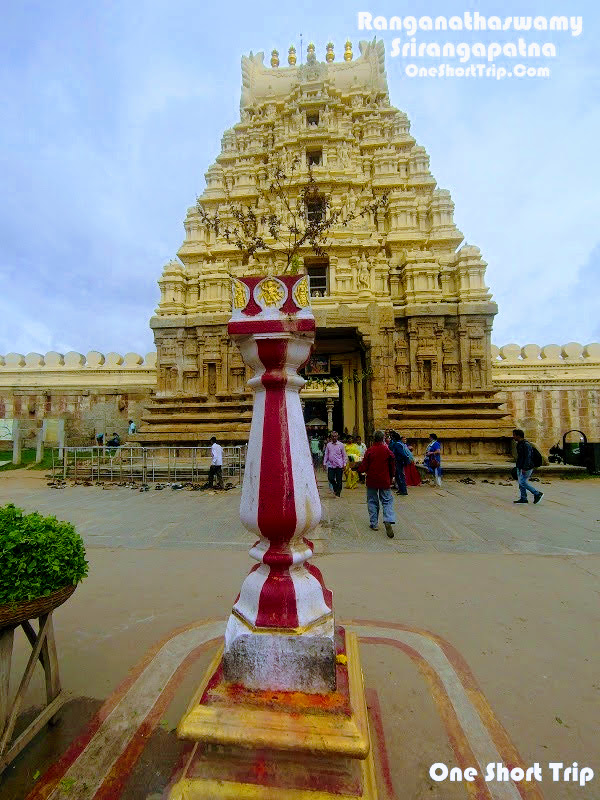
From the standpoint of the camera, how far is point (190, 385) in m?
14.4

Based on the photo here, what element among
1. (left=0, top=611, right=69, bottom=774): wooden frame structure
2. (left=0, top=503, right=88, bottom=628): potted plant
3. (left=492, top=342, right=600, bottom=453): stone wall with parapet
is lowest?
(left=0, top=611, right=69, bottom=774): wooden frame structure

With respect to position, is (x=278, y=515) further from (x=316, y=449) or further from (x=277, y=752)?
(x=316, y=449)

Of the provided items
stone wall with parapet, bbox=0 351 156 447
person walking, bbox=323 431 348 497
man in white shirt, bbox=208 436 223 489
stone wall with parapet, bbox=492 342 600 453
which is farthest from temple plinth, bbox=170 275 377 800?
stone wall with parapet, bbox=0 351 156 447

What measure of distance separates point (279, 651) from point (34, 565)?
3.52 ft

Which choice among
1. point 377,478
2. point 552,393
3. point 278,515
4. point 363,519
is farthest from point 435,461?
point 278,515

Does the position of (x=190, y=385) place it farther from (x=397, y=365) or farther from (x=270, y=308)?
(x=270, y=308)

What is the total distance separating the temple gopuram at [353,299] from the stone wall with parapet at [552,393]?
1820mm

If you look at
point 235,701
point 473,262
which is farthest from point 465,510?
point 473,262

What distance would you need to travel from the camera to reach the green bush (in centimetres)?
159

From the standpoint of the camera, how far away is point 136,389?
16344mm

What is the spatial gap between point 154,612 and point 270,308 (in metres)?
2.54

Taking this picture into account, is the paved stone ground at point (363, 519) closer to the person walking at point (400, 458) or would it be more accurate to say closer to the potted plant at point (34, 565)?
the person walking at point (400, 458)

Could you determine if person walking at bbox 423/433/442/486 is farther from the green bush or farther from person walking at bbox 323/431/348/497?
the green bush

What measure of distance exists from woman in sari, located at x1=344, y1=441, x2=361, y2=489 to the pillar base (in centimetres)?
864
